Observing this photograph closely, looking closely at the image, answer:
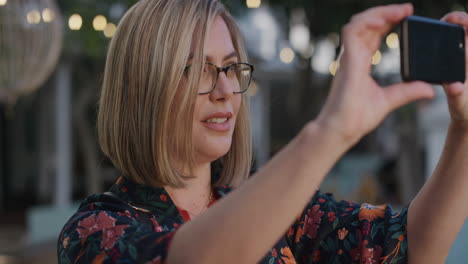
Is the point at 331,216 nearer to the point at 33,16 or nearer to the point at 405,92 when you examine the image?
the point at 405,92

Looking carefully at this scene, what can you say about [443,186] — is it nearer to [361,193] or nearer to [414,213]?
[414,213]

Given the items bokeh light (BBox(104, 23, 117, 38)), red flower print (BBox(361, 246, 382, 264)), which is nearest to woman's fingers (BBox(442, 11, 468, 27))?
red flower print (BBox(361, 246, 382, 264))

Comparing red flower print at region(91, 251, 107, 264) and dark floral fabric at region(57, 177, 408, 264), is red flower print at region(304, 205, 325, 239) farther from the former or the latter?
red flower print at region(91, 251, 107, 264)

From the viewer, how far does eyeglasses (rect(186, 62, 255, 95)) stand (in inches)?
42.6

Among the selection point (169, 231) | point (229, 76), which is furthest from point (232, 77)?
point (169, 231)

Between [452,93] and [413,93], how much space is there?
0.47 feet

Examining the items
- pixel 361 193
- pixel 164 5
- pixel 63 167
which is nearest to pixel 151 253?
pixel 164 5

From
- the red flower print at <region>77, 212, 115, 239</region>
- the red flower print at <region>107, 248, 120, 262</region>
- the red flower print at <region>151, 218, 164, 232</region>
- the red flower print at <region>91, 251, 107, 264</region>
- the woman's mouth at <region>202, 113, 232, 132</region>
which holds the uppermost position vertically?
the woman's mouth at <region>202, 113, 232, 132</region>

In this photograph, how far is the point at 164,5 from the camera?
108cm

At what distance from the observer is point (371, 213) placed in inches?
48.5

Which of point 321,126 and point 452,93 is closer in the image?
point 321,126

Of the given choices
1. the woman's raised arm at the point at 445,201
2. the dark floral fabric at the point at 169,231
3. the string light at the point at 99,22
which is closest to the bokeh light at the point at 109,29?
the string light at the point at 99,22

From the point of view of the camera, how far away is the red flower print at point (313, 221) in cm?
131

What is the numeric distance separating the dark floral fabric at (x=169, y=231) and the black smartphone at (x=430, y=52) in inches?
16.5
